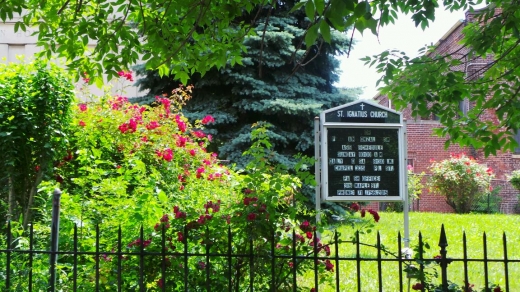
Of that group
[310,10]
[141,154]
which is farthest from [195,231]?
[141,154]

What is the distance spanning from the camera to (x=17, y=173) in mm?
6371

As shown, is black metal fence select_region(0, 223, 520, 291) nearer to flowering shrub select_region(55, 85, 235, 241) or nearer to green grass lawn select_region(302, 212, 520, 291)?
green grass lawn select_region(302, 212, 520, 291)

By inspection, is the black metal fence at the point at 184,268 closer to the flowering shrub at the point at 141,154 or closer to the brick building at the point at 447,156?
the flowering shrub at the point at 141,154

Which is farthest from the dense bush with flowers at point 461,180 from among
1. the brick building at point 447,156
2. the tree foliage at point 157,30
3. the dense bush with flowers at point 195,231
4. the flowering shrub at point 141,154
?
the dense bush with flowers at point 195,231

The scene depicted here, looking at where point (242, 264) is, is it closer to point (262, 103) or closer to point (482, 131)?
point (482, 131)

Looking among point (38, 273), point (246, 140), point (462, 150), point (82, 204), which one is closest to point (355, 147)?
point (246, 140)

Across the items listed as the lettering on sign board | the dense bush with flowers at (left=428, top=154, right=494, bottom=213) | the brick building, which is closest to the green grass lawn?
the lettering on sign board

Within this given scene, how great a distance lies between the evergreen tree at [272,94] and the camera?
12.6 m

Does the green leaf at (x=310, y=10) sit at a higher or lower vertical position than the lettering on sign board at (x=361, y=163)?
higher

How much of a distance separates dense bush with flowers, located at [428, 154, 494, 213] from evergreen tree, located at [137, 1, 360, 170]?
7000 millimetres

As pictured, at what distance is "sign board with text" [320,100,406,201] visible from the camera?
28.4 ft

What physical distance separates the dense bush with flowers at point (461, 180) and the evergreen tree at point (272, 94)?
7.00 m

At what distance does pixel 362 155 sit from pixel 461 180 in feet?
38.0

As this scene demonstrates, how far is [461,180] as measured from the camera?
1912 centimetres
